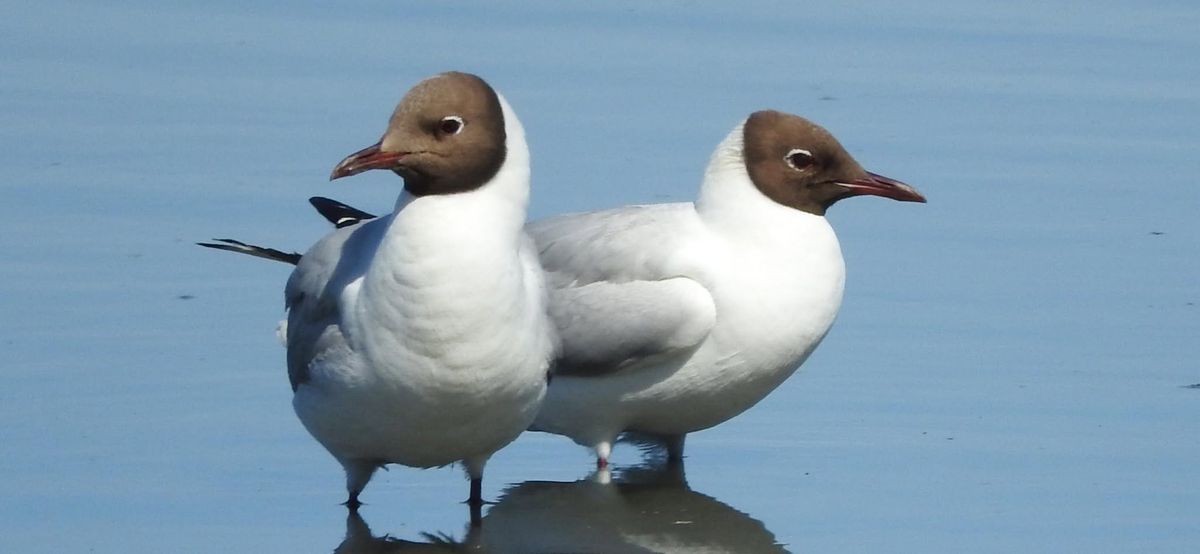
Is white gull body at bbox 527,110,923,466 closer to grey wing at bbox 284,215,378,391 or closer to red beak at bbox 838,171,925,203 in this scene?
red beak at bbox 838,171,925,203

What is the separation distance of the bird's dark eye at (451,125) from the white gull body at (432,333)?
1.0 inches

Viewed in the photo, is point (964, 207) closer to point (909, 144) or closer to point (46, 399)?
point (909, 144)

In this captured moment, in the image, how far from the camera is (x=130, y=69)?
11414mm

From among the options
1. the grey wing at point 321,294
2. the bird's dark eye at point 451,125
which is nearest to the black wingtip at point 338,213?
the grey wing at point 321,294

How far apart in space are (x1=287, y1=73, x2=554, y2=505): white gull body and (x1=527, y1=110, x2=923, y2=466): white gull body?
0.59m

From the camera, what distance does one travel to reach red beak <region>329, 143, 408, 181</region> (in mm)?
6168

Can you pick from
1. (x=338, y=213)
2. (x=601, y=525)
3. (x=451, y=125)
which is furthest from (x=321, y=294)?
(x=601, y=525)

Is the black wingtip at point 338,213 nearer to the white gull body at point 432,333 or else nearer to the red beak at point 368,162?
the white gull body at point 432,333

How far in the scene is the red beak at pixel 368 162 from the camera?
20.2 ft

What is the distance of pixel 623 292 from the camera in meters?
7.45

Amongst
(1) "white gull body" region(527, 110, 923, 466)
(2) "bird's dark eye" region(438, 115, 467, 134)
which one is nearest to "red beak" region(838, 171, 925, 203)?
(1) "white gull body" region(527, 110, 923, 466)

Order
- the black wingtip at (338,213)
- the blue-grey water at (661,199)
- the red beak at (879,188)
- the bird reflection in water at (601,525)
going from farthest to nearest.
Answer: the red beak at (879,188)
the black wingtip at (338,213)
the blue-grey water at (661,199)
the bird reflection in water at (601,525)

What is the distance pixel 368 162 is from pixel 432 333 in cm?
47

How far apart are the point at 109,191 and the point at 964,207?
11.3ft
